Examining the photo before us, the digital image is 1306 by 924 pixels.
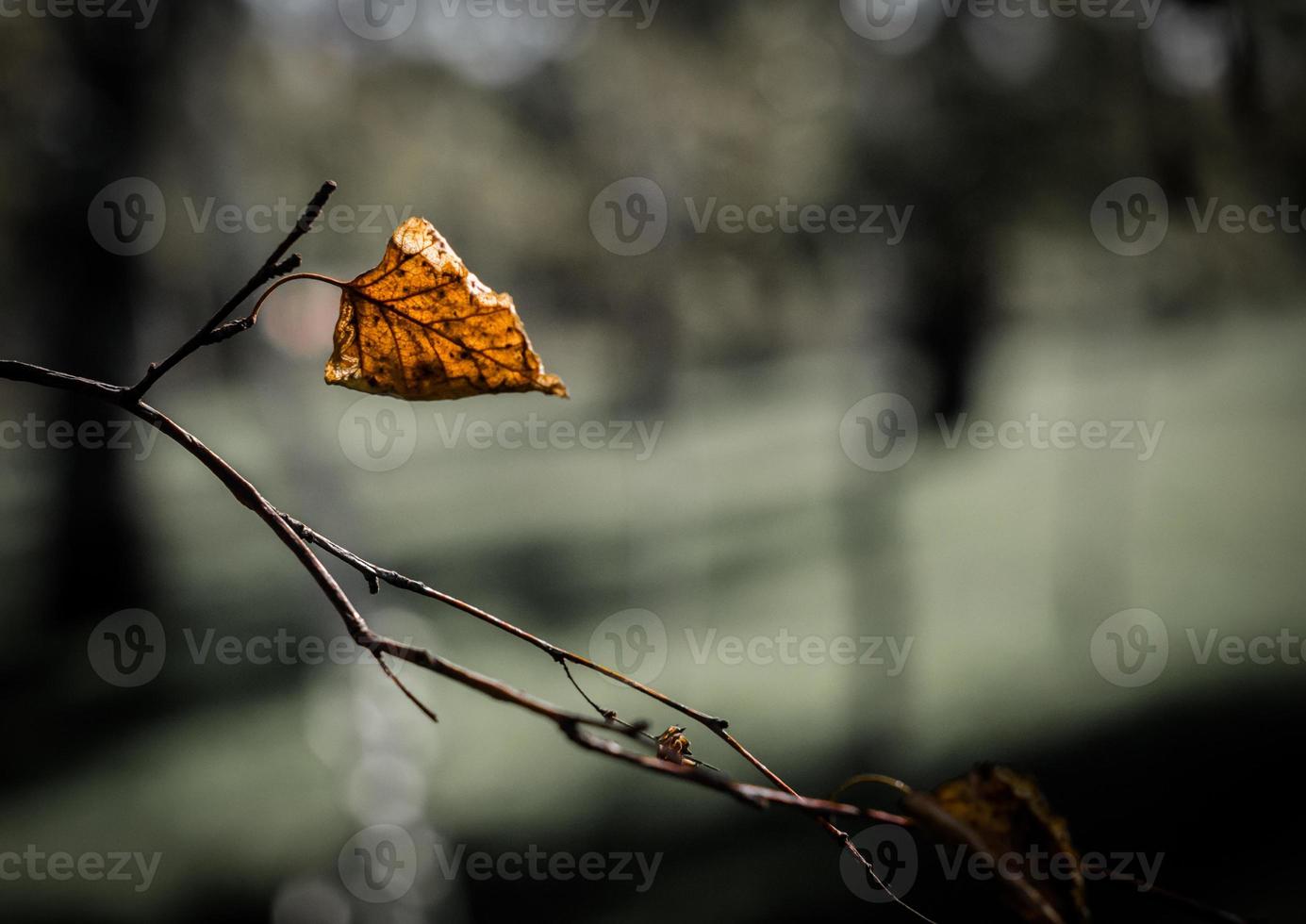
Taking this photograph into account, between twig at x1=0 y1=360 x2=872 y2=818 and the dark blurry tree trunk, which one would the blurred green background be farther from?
twig at x1=0 y1=360 x2=872 y2=818

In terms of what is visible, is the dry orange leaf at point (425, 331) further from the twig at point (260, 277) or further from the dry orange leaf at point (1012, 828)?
the dry orange leaf at point (1012, 828)

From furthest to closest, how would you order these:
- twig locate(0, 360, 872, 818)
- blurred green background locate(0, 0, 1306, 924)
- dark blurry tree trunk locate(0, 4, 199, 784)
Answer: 1. dark blurry tree trunk locate(0, 4, 199, 784)
2. blurred green background locate(0, 0, 1306, 924)
3. twig locate(0, 360, 872, 818)

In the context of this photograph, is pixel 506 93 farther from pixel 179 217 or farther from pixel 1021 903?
pixel 1021 903

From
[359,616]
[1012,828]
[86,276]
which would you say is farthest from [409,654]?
[86,276]

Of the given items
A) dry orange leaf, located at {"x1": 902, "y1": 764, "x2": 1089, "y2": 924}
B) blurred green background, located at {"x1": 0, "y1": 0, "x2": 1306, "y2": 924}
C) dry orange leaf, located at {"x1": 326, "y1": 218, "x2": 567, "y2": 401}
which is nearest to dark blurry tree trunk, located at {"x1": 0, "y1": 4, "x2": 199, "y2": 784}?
blurred green background, located at {"x1": 0, "y1": 0, "x2": 1306, "y2": 924}

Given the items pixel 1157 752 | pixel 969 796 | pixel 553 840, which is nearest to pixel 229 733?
pixel 553 840

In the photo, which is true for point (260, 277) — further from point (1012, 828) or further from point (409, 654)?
point (1012, 828)
